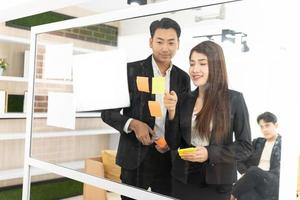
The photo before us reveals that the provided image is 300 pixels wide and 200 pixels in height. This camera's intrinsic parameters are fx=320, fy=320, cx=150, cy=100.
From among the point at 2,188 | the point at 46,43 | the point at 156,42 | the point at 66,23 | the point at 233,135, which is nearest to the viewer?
the point at 233,135

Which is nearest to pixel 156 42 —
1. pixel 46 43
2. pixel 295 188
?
pixel 295 188

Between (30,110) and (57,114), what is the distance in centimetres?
37

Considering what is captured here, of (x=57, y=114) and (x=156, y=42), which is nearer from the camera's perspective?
(x=156, y=42)

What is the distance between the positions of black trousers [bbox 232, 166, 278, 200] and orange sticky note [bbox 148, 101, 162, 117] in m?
0.45

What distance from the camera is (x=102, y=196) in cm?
173

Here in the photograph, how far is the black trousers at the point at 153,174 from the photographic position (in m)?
1.41

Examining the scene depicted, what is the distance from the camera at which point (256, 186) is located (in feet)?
3.79

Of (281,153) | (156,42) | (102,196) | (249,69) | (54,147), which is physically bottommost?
(102,196)

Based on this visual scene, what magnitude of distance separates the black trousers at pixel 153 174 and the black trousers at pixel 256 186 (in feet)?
1.04

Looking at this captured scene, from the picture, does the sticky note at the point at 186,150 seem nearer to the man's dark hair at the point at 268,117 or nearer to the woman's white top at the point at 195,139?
the woman's white top at the point at 195,139

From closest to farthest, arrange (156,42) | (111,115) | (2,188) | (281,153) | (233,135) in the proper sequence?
(281,153), (233,135), (156,42), (111,115), (2,188)

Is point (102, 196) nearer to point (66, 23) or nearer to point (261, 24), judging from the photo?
point (66, 23)

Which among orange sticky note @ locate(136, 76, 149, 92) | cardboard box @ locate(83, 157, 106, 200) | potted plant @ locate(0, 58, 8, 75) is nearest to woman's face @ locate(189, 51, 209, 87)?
orange sticky note @ locate(136, 76, 149, 92)

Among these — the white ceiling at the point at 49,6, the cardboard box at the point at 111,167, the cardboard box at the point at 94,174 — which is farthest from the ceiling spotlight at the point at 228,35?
the white ceiling at the point at 49,6
